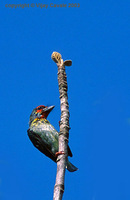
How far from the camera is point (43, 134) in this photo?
611cm

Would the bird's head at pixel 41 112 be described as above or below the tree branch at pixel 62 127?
above

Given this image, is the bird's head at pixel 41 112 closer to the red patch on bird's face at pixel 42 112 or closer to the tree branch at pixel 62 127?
the red patch on bird's face at pixel 42 112

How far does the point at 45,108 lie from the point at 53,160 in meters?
1.34

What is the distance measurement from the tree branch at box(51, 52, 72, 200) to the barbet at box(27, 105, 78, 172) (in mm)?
716

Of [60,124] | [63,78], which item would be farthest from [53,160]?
[63,78]

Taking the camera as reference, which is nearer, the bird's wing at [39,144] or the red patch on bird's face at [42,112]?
the bird's wing at [39,144]

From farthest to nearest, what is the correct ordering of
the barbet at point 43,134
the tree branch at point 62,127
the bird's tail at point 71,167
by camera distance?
the barbet at point 43,134 → the bird's tail at point 71,167 → the tree branch at point 62,127

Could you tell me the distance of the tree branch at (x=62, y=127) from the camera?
428 centimetres

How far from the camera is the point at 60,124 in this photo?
5.11 meters

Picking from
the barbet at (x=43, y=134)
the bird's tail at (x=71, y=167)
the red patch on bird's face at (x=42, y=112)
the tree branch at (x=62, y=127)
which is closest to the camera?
the tree branch at (x=62, y=127)

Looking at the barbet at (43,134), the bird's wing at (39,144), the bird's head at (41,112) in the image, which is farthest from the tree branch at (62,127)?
the bird's head at (41,112)

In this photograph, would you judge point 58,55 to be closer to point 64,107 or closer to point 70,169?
point 64,107

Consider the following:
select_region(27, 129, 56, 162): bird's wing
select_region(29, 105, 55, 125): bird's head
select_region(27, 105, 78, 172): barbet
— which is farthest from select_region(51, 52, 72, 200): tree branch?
select_region(29, 105, 55, 125): bird's head

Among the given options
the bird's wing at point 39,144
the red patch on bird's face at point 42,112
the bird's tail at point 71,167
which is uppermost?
the red patch on bird's face at point 42,112
